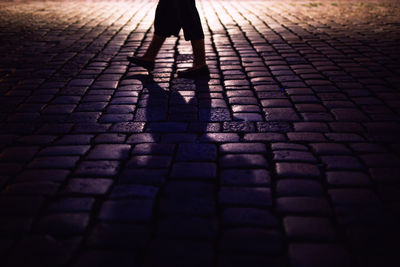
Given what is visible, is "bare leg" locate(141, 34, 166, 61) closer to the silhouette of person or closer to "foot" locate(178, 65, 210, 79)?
the silhouette of person

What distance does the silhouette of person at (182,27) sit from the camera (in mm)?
3761

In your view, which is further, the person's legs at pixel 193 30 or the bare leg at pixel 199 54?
the bare leg at pixel 199 54

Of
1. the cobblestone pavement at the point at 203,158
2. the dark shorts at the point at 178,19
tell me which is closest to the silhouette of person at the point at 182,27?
the dark shorts at the point at 178,19

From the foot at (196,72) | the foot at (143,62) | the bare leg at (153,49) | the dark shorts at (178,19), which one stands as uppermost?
the dark shorts at (178,19)

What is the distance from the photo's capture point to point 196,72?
391 centimetres

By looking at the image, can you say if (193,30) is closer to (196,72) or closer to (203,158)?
(196,72)

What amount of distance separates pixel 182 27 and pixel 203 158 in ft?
6.88

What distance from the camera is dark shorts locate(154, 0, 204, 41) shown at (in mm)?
3736

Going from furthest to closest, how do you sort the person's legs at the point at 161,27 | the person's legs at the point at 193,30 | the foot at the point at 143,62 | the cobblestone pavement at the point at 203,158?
1. the foot at the point at 143,62
2. the person's legs at the point at 161,27
3. the person's legs at the point at 193,30
4. the cobblestone pavement at the point at 203,158

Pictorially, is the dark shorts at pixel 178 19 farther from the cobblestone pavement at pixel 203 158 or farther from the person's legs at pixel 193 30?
the cobblestone pavement at pixel 203 158

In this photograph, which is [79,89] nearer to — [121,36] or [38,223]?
[38,223]

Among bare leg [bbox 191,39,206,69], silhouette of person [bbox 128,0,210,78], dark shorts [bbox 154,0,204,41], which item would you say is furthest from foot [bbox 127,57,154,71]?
bare leg [bbox 191,39,206,69]

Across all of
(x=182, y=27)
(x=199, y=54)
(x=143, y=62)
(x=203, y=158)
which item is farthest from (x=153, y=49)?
(x=203, y=158)

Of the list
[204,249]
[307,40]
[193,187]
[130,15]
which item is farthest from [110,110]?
[130,15]
